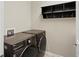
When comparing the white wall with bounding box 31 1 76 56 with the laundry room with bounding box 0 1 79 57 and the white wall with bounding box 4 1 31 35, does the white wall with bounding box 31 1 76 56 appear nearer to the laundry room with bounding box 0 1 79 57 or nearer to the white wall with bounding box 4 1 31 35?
the laundry room with bounding box 0 1 79 57

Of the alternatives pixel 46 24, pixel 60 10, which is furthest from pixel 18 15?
pixel 60 10

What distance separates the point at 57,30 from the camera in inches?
105

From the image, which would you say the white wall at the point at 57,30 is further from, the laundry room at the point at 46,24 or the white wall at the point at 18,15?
the white wall at the point at 18,15

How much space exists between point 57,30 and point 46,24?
403 millimetres

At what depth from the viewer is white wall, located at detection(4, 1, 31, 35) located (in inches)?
85.9

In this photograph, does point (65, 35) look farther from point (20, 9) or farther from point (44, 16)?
point (20, 9)

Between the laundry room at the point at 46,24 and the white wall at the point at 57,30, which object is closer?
the laundry room at the point at 46,24

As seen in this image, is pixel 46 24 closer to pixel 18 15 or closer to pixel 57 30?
pixel 57 30

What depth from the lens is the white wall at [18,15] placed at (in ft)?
7.16

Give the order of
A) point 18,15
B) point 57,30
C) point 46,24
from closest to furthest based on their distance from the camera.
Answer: point 18,15, point 57,30, point 46,24

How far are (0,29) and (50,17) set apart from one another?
2.04 meters

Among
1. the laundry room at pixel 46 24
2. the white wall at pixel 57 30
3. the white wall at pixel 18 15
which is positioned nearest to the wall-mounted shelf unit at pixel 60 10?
the laundry room at pixel 46 24

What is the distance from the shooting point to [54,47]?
279 centimetres

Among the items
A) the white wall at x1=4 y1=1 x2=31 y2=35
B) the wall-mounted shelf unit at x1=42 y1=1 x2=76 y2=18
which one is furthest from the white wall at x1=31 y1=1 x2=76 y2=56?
the white wall at x1=4 y1=1 x2=31 y2=35
